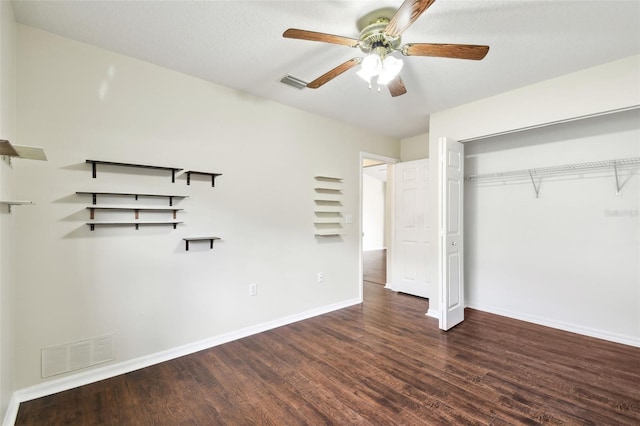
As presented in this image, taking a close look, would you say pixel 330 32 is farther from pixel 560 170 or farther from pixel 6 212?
pixel 560 170

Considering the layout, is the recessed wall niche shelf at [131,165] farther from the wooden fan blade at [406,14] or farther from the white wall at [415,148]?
the white wall at [415,148]

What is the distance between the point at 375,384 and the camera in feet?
7.34

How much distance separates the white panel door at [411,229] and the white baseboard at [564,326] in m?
0.87

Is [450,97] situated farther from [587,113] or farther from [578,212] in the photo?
[578,212]

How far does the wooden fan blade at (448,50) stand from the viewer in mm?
1732

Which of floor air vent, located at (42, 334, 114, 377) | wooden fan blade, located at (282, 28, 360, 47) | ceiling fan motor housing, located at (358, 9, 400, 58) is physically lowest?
floor air vent, located at (42, 334, 114, 377)

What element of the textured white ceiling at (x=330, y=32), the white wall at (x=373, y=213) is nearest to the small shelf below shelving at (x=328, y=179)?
the textured white ceiling at (x=330, y=32)

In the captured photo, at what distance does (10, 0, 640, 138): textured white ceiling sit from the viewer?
1.86 meters

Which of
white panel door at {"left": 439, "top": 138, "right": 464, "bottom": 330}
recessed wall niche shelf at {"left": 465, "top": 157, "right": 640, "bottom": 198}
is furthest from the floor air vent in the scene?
recessed wall niche shelf at {"left": 465, "top": 157, "right": 640, "bottom": 198}

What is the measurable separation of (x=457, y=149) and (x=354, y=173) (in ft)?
4.62

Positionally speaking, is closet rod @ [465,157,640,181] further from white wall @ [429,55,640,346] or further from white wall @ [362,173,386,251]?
white wall @ [362,173,386,251]

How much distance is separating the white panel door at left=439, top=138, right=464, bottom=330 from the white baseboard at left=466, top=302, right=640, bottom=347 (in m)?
0.66

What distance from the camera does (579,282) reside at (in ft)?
10.6

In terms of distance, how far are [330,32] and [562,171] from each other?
316 cm
